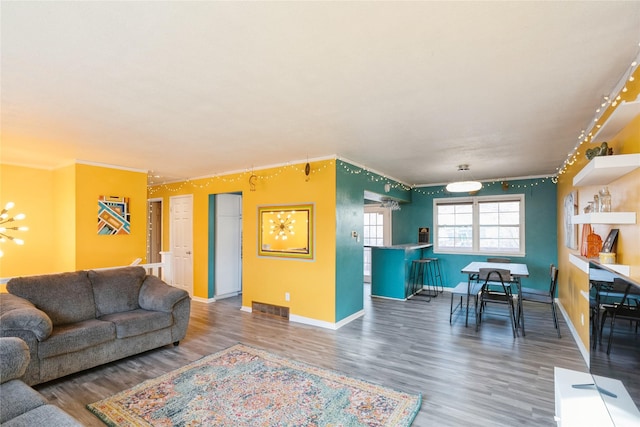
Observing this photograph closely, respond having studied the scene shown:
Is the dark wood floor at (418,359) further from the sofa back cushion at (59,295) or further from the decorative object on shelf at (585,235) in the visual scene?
the decorative object on shelf at (585,235)

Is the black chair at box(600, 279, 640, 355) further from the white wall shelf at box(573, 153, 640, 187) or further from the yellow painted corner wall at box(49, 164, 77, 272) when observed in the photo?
the yellow painted corner wall at box(49, 164, 77, 272)

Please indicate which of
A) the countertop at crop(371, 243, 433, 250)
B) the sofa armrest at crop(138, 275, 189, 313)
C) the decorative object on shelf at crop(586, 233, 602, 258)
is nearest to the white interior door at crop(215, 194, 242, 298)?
the sofa armrest at crop(138, 275, 189, 313)

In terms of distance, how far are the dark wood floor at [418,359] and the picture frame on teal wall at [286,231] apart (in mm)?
1057

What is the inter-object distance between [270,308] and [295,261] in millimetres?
934

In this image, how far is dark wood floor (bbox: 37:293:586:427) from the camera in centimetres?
248

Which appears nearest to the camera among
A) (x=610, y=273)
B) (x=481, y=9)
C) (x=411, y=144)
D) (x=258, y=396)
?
(x=481, y=9)

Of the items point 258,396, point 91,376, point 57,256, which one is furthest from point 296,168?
point 57,256

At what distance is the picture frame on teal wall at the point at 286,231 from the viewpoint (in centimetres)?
469

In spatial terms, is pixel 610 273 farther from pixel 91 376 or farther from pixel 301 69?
pixel 91 376

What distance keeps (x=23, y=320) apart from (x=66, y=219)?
2764 millimetres

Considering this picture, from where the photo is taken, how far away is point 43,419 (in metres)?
1.51

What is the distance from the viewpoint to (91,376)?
2965mm

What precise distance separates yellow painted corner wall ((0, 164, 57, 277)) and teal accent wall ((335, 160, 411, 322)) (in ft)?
15.4

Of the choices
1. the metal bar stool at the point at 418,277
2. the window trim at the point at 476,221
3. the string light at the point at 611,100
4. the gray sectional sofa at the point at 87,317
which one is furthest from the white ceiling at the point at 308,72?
the metal bar stool at the point at 418,277
